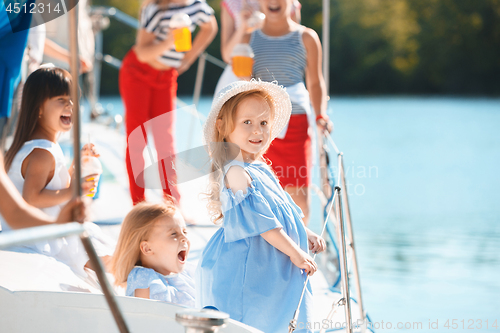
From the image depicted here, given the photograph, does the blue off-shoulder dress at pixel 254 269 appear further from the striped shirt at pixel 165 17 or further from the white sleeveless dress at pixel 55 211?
the striped shirt at pixel 165 17

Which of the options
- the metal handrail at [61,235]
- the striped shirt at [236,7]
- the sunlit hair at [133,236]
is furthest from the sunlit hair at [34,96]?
the striped shirt at [236,7]

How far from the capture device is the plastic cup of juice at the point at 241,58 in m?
2.47

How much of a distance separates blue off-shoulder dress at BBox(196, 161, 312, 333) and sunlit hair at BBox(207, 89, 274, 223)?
43 mm

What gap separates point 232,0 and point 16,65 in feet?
4.08

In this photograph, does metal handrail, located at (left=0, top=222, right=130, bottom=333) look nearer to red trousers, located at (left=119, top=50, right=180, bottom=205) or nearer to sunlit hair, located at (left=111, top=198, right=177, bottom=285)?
sunlit hair, located at (left=111, top=198, right=177, bottom=285)

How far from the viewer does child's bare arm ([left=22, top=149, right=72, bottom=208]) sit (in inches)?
64.6

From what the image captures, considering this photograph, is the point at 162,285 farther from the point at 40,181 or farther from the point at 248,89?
the point at 248,89

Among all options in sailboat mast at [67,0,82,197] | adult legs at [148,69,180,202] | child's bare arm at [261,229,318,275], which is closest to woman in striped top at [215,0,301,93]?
adult legs at [148,69,180,202]

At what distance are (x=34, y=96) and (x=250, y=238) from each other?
81 cm

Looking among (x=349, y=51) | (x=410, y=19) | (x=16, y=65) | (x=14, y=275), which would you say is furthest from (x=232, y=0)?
(x=410, y=19)

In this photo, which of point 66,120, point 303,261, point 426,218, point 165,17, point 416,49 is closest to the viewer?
point 303,261

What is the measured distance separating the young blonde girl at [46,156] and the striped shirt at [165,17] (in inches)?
40.6

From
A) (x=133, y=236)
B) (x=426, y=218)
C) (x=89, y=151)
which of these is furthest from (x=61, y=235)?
(x=426, y=218)

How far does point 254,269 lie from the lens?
4.82 feet
